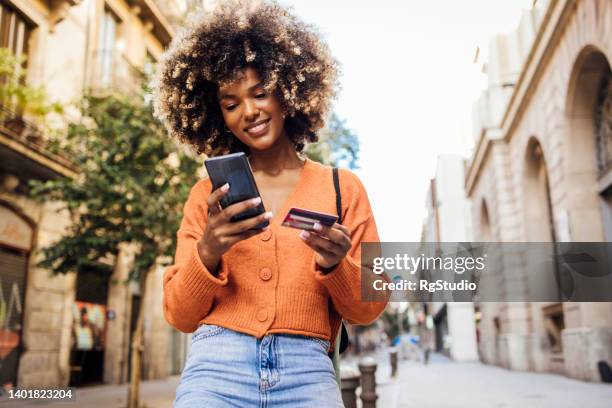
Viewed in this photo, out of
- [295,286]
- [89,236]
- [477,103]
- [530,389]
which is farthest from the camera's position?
[477,103]

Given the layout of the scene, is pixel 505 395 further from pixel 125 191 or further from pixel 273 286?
pixel 273 286

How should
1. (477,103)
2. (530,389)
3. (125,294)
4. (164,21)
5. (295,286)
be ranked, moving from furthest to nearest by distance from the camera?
(477,103) → (164,21) → (125,294) → (530,389) → (295,286)

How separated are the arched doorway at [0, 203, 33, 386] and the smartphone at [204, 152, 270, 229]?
1227cm

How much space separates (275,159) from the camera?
6.97 feet

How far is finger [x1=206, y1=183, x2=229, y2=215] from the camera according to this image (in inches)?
62.2

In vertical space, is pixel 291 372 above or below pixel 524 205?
below

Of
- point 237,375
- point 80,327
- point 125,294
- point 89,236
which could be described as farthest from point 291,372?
point 125,294

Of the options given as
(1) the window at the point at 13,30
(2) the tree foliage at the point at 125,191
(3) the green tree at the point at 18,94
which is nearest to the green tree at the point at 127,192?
(2) the tree foliage at the point at 125,191

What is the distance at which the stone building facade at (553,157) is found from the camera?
11.7 meters

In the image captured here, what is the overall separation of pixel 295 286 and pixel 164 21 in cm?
1981

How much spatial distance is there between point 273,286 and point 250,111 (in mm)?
580

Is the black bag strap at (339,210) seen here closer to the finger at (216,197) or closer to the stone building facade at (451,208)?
the finger at (216,197)

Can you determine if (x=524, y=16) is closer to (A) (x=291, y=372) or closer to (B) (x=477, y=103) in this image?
(B) (x=477, y=103)

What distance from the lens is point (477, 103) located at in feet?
82.0
